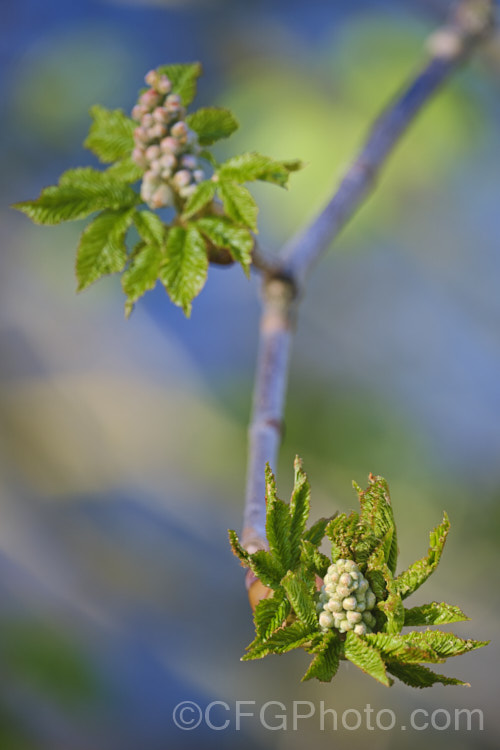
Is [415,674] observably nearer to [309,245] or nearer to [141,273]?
[141,273]

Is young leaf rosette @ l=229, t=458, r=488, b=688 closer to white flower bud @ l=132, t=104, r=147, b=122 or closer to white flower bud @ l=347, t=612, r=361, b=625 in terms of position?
white flower bud @ l=347, t=612, r=361, b=625

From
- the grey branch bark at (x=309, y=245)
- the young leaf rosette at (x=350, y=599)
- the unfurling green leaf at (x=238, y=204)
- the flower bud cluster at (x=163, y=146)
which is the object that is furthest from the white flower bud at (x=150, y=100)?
→ the young leaf rosette at (x=350, y=599)

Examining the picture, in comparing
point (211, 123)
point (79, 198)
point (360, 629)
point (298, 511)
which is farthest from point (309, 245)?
point (360, 629)

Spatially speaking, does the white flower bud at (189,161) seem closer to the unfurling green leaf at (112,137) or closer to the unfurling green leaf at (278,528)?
the unfurling green leaf at (112,137)

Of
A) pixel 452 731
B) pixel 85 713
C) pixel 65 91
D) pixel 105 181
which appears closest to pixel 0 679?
pixel 85 713

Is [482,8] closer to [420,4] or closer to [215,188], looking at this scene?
[420,4]

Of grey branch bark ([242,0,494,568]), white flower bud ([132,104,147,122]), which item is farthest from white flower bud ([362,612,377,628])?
white flower bud ([132,104,147,122])

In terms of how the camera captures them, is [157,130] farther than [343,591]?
Yes
